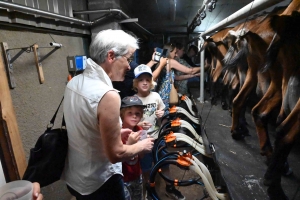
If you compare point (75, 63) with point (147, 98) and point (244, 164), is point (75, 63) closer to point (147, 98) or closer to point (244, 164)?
point (147, 98)

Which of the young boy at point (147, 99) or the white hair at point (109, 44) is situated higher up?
the white hair at point (109, 44)

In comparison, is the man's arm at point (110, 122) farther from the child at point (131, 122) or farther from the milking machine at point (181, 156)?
Result: the milking machine at point (181, 156)

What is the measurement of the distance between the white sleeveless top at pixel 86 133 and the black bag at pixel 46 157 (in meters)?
0.05

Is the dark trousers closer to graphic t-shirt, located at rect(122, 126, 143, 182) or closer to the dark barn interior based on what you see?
graphic t-shirt, located at rect(122, 126, 143, 182)

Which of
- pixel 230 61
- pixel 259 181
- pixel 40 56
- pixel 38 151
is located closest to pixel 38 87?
pixel 40 56

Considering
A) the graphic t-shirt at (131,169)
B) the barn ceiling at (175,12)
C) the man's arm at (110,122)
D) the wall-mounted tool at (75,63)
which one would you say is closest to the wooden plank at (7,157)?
the graphic t-shirt at (131,169)

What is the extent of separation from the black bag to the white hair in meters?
0.46

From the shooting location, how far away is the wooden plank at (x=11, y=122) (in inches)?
47.1

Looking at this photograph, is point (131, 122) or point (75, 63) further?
point (75, 63)

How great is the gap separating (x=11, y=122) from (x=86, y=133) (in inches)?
29.6

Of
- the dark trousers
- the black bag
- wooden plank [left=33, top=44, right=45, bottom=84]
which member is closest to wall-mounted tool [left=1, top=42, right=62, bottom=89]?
wooden plank [left=33, top=44, right=45, bottom=84]

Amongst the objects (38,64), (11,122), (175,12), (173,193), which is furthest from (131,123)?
(175,12)

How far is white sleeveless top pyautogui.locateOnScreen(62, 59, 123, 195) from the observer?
82cm

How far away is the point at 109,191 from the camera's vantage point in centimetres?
99
